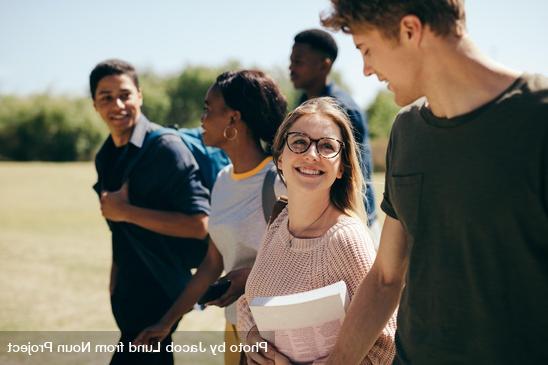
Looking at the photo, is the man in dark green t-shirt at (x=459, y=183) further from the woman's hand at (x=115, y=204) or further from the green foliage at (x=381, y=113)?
the green foliage at (x=381, y=113)

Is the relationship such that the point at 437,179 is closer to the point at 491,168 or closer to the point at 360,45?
the point at 491,168

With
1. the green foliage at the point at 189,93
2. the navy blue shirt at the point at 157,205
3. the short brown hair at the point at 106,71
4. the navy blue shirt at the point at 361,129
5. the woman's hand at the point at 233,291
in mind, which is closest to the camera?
the woman's hand at the point at 233,291

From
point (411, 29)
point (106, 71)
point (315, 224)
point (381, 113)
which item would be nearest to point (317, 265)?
point (315, 224)

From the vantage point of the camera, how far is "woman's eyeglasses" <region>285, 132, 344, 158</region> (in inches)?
112

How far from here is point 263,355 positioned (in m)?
2.56

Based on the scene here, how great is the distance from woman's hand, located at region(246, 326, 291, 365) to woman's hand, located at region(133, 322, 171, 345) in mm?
1343

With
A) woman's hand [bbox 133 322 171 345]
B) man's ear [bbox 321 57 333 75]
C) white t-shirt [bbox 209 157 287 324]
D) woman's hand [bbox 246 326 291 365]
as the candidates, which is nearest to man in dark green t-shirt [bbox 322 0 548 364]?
woman's hand [bbox 246 326 291 365]

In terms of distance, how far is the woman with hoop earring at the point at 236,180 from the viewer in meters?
3.51

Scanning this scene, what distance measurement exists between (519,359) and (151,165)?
2.82m

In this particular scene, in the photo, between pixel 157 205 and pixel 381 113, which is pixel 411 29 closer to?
pixel 157 205

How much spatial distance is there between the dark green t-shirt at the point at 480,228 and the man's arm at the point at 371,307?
0.23 m

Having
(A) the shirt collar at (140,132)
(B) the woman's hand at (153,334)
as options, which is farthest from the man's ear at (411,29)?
(A) the shirt collar at (140,132)

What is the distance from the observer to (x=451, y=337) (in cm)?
195

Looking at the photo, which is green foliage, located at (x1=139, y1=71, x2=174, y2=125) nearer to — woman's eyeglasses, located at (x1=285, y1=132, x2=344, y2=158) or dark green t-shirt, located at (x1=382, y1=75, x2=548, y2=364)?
woman's eyeglasses, located at (x1=285, y1=132, x2=344, y2=158)
